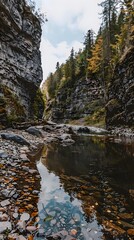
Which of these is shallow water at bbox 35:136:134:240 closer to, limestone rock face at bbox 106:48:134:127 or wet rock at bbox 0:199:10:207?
wet rock at bbox 0:199:10:207

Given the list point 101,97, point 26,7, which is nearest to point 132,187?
point 26,7

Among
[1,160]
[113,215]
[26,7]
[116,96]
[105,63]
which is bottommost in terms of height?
[113,215]

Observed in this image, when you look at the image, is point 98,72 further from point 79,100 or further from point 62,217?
point 62,217

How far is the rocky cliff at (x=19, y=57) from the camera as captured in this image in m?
21.2

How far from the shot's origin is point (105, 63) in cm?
3778

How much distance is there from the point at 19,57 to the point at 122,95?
14.6 metres

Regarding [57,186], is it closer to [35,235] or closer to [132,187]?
[132,187]

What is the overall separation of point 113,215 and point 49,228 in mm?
1179

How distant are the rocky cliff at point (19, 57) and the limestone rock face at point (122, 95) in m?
9.95

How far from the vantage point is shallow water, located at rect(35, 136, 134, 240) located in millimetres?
3021

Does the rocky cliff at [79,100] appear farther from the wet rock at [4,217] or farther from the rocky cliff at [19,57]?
the wet rock at [4,217]

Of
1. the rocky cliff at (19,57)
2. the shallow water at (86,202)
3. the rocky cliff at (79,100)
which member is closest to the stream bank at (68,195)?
the shallow water at (86,202)

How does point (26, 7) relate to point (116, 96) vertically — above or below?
above

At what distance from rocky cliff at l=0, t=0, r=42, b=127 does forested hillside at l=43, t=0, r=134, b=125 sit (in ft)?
36.7
